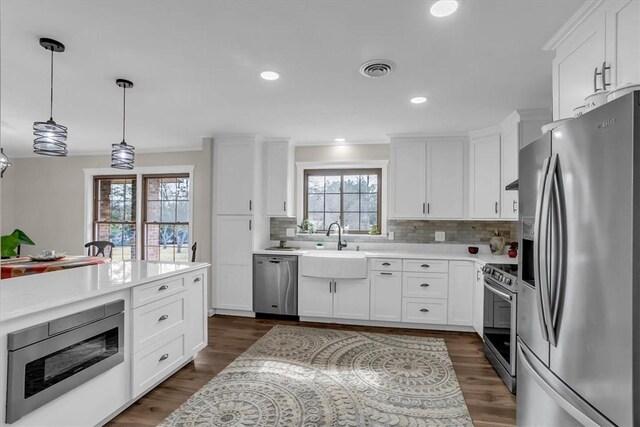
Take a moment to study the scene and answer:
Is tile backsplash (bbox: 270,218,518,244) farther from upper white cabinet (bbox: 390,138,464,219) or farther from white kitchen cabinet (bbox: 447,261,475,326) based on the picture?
white kitchen cabinet (bbox: 447,261,475,326)

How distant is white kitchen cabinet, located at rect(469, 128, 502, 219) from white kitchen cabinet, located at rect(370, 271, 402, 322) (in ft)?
4.14

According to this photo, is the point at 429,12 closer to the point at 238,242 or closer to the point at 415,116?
the point at 415,116

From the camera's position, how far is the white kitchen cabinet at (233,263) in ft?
14.7

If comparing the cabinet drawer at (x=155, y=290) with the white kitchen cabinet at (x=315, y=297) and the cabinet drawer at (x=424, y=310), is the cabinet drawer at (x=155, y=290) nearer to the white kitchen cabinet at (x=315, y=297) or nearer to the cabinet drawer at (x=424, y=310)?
the white kitchen cabinet at (x=315, y=297)

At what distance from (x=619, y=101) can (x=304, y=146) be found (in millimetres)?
4205

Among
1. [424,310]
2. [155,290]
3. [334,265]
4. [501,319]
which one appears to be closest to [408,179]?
[334,265]

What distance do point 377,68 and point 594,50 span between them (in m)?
1.23

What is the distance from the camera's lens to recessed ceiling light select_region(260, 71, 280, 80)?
99.7 inches

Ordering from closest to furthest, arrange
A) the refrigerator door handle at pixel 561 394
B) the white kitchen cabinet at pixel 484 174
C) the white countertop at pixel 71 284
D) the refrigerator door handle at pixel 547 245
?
the refrigerator door handle at pixel 561 394 < the refrigerator door handle at pixel 547 245 < the white countertop at pixel 71 284 < the white kitchen cabinet at pixel 484 174

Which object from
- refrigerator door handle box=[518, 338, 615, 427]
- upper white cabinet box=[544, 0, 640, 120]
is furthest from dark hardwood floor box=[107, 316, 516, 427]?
upper white cabinet box=[544, 0, 640, 120]

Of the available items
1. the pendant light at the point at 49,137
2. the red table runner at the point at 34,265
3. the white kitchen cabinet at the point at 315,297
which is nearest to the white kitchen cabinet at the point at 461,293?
the white kitchen cabinet at the point at 315,297

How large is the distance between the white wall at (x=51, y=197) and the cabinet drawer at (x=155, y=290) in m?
3.42

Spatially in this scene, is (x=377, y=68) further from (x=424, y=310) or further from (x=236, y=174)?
(x=424, y=310)

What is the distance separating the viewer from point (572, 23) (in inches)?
71.0
